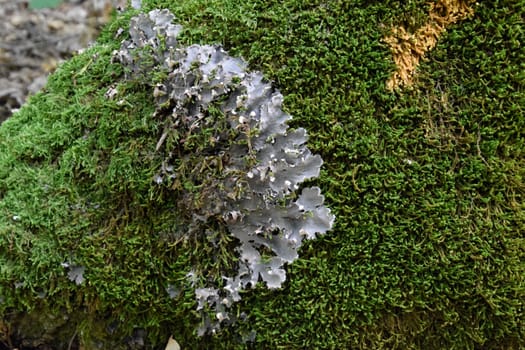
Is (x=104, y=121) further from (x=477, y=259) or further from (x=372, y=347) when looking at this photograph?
(x=477, y=259)

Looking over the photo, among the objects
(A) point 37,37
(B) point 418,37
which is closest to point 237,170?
(B) point 418,37

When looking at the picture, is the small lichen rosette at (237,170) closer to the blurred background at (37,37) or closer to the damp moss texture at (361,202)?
the damp moss texture at (361,202)

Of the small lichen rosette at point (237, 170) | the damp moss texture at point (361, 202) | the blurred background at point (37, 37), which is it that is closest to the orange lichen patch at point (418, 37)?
the damp moss texture at point (361, 202)

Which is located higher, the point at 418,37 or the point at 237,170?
the point at 418,37

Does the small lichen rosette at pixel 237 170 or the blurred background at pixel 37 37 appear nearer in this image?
the small lichen rosette at pixel 237 170

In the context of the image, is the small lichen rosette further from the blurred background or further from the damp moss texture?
the blurred background

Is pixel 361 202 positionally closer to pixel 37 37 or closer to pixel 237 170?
pixel 237 170

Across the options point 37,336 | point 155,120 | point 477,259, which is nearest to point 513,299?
point 477,259
